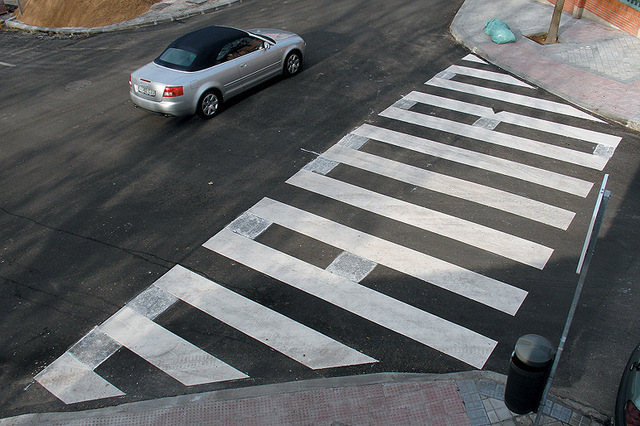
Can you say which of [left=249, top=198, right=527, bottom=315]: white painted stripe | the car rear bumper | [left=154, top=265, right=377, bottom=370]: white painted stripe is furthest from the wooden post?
[left=154, top=265, right=377, bottom=370]: white painted stripe

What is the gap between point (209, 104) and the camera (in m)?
13.1

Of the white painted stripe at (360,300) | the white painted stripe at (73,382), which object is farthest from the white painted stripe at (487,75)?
the white painted stripe at (73,382)

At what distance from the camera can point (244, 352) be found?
288 inches

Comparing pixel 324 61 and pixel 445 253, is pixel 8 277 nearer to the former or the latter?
pixel 445 253

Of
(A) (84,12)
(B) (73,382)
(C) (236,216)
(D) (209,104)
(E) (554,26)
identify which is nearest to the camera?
(B) (73,382)

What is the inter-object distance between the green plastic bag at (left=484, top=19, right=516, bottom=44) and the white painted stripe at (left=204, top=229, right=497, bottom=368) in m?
11.0

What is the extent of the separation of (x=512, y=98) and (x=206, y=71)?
23.8 ft

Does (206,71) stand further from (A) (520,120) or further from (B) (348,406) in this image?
(B) (348,406)

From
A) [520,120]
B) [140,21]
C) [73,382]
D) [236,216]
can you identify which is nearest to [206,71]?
[236,216]

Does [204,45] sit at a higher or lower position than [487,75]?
higher

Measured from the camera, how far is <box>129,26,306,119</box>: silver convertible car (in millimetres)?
12531

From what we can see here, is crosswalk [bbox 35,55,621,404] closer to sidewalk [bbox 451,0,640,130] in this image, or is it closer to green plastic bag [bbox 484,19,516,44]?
sidewalk [bbox 451,0,640,130]

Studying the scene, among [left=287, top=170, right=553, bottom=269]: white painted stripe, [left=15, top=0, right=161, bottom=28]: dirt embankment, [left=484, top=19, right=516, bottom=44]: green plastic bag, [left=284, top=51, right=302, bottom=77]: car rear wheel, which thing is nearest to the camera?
[left=287, top=170, right=553, bottom=269]: white painted stripe

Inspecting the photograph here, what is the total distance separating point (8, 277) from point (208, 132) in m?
5.34
